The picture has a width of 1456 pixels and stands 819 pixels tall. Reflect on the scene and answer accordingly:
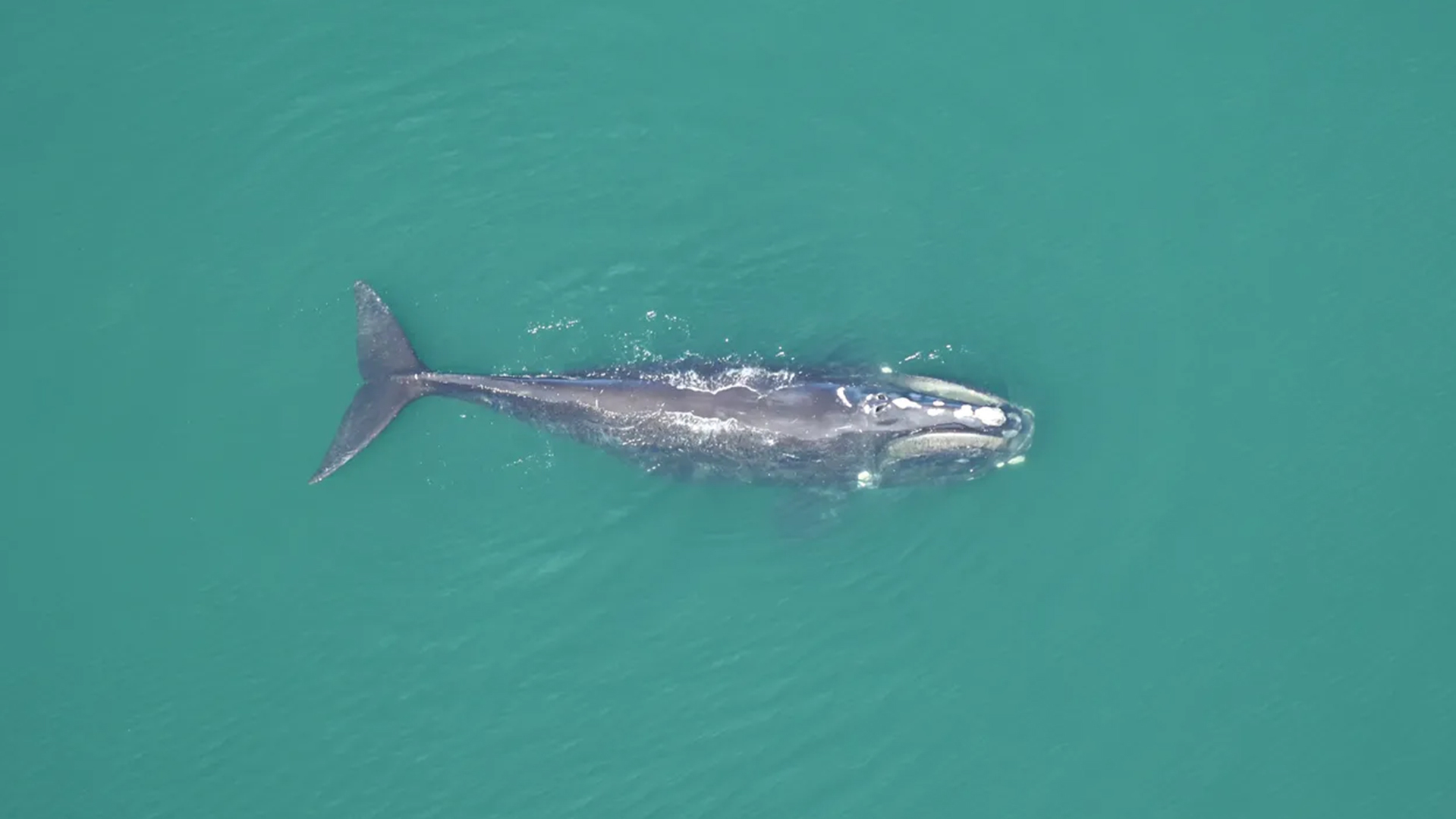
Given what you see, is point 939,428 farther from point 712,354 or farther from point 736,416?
point 712,354

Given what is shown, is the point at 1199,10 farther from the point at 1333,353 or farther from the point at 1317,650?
the point at 1317,650

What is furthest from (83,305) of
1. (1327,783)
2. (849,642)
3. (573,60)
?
(1327,783)

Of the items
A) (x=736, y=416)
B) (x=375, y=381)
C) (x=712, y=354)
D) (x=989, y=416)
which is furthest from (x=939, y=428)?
(x=375, y=381)

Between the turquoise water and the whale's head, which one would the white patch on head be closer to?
the whale's head

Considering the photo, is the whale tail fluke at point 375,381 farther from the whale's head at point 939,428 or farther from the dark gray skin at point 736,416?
the whale's head at point 939,428

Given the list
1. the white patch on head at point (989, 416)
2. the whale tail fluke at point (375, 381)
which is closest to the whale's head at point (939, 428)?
the white patch on head at point (989, 416)
